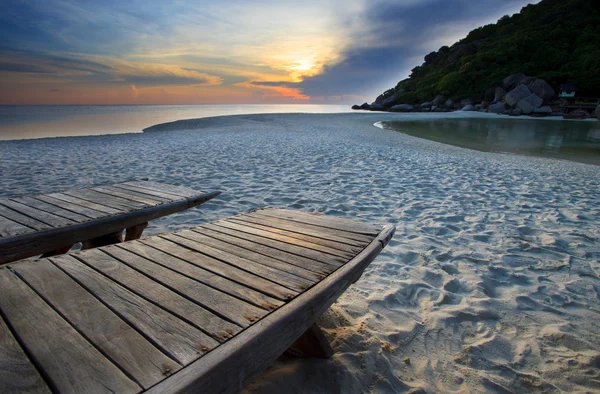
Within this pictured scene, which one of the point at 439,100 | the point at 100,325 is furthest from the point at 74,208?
the point at 439,100

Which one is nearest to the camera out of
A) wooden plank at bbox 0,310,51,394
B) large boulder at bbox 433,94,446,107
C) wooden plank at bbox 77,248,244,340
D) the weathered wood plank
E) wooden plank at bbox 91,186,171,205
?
wooden plank at bbox 0,310,51,394

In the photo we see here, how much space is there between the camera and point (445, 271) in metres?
3.01

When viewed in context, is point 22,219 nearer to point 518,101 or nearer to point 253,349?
point 253,349

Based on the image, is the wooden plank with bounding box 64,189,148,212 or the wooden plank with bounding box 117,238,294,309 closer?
the wooden plank with bounding box 117,238,294,309

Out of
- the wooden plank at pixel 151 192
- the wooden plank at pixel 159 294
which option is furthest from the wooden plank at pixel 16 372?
the wooden plank at pixel 151 192

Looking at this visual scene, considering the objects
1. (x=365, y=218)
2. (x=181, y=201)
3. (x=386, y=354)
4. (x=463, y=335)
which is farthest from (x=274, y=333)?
(x=365, y=218)

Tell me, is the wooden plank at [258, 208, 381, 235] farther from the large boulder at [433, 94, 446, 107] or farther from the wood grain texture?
the large boulder at [433, 94, 446, 107]

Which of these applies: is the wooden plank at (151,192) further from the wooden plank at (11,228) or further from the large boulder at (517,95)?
the large boulder at (517,95)

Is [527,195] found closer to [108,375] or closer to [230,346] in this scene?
[230,346]

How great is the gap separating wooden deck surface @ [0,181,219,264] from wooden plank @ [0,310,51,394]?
4.58 ft

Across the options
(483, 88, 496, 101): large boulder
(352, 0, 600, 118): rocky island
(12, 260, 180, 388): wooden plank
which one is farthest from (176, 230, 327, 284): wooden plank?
(483, 88, 496, 101): large boulder

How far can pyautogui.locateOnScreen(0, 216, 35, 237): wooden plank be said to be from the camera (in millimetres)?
2172

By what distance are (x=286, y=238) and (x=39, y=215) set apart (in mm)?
2161

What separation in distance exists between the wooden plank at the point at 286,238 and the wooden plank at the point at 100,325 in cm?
106
